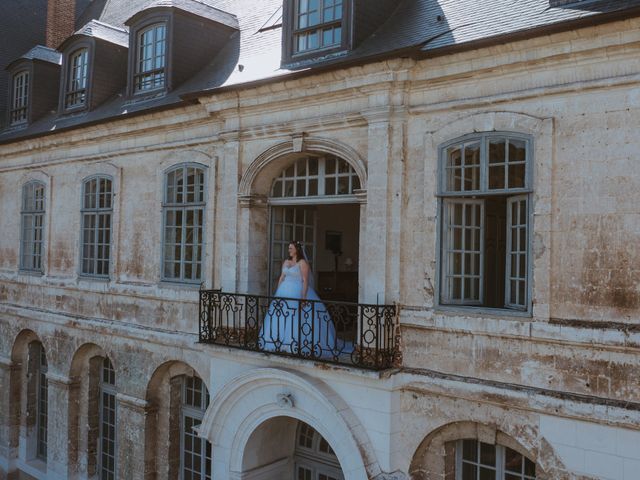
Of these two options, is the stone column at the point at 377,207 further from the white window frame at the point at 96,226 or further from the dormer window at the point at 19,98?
the dormer window at the point at 19,98

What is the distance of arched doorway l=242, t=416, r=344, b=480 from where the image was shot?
905 cm

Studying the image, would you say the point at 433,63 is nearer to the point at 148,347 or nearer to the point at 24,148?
the point at 148,347

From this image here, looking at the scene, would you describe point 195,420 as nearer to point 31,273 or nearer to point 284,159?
point 284,159

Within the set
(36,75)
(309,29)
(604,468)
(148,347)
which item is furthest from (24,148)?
(604,468)

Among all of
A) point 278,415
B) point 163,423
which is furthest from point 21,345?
point 278,415

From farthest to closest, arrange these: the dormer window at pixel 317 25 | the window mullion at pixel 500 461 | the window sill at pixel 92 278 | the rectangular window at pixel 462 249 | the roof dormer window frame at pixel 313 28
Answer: the window sill at pixel 92 278 → the dormer window at pixel 317 25 → the roof dormer window frame at pixel 313 28 → the rectangular window at pixel 462 249 → the window mullion at pixel 500 461

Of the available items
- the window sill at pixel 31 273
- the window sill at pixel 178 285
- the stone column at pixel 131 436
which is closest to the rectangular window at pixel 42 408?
the window sill at pixel 31 273

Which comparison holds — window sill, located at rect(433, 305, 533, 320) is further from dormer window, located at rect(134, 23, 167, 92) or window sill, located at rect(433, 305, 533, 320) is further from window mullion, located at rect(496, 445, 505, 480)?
dormer window, located at rect(134, 23, 167, 92)

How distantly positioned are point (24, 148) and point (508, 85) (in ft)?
34.5

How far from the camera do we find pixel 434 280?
24.5ft

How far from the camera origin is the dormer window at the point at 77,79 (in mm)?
12945

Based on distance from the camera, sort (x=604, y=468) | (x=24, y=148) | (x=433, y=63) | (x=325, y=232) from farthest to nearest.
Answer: (x=24, y=148) < (x=325, y=232) < (x=433, y=63) < (x=604, y=468)

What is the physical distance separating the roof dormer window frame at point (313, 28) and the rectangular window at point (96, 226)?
4.71 meters

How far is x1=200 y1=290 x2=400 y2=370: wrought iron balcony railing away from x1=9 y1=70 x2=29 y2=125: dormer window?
781 centimetres
